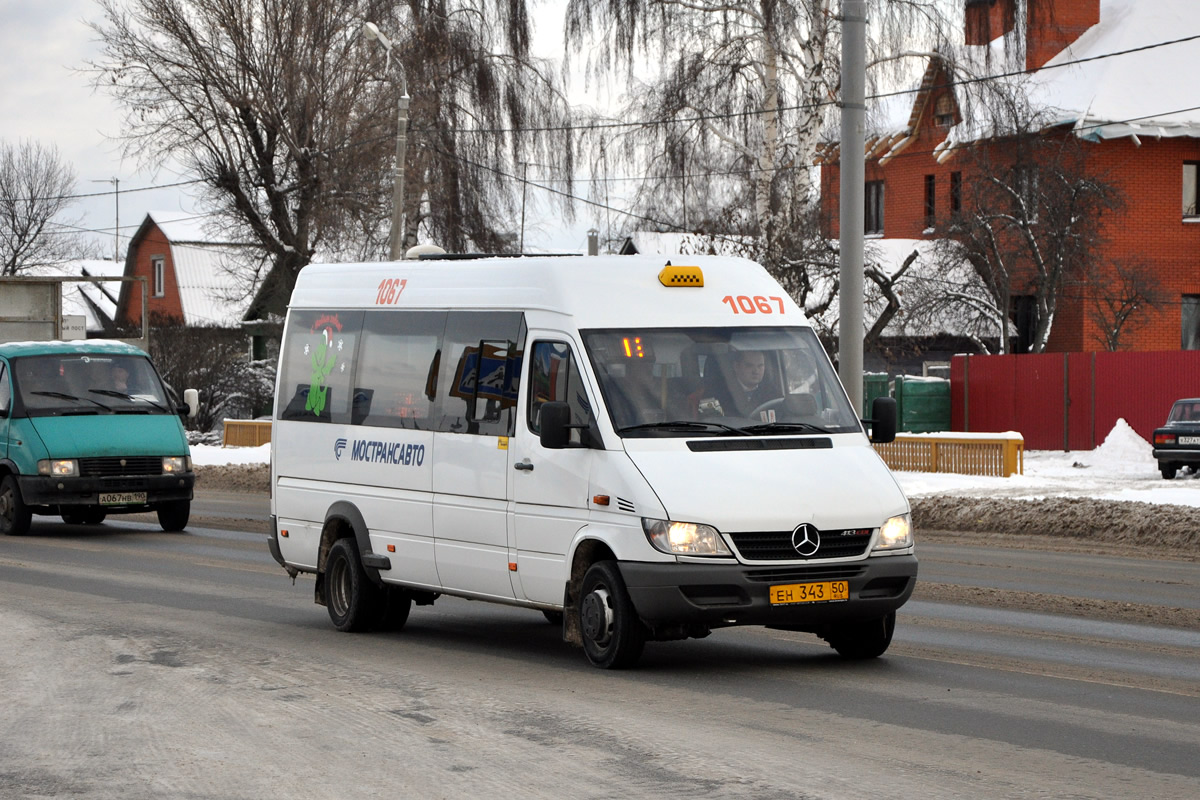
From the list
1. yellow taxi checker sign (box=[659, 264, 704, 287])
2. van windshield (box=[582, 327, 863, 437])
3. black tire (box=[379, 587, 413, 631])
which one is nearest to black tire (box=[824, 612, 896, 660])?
van windshield (box=[582, 327, 863, 437])

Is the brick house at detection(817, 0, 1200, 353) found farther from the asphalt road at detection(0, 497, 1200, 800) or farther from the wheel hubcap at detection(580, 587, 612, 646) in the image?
the wheel hubcap at detection(580, 587, 612, 646)

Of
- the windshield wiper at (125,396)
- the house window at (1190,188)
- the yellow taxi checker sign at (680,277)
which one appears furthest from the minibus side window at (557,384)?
the house window at (1190,188)

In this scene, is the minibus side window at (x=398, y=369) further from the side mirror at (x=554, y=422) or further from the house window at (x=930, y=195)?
the house window at (x=930, y=195)

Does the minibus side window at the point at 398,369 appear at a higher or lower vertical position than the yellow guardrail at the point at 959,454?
higher

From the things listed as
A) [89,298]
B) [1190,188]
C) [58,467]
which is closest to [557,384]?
[58,467]

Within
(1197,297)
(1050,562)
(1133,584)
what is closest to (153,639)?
(1133,584)

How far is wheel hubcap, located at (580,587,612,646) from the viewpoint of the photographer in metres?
9.41

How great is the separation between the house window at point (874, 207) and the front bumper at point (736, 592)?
45.2 m

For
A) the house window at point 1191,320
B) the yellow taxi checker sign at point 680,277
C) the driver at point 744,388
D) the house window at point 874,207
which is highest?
the house window at point 874,207

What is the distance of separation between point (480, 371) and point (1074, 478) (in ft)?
69.1

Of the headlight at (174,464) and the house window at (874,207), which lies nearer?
the headlight at (174,464)

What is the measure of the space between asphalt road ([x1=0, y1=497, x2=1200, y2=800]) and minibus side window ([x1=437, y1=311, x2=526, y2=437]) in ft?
4.81

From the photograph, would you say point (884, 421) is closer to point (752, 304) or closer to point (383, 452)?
point (752, 304)

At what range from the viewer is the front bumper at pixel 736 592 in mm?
9000
